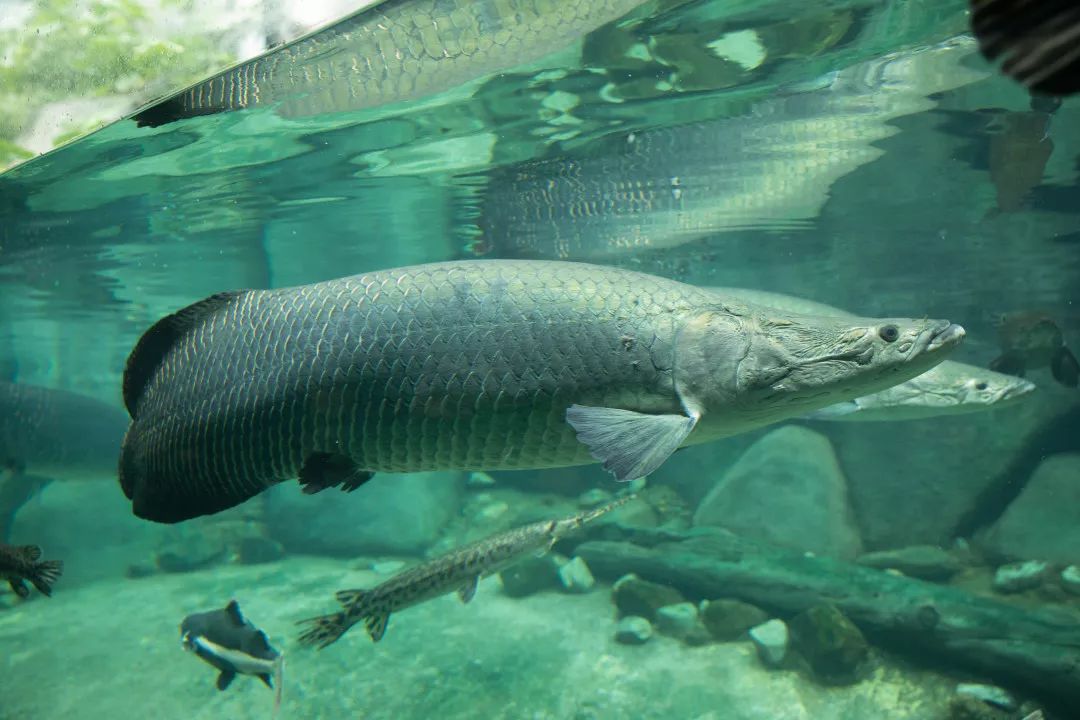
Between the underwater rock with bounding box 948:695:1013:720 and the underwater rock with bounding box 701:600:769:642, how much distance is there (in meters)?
2.20

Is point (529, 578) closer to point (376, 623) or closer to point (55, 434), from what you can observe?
point (376, 623)

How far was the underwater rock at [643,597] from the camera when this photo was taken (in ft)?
26.0

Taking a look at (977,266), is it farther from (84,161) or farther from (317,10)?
(84,161)

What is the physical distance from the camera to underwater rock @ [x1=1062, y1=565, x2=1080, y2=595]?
24.4 ft

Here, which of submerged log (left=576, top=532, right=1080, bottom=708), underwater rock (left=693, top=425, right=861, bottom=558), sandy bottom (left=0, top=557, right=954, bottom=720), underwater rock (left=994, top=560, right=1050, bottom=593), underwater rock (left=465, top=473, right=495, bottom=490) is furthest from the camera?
underwater rock (left=465, top=473, right=495, bottom=490)

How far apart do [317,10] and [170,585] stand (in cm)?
1041

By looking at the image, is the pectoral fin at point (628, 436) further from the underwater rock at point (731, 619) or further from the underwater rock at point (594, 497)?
the underwater rock at point (594, 497)

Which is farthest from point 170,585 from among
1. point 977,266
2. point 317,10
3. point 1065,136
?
point 977,266

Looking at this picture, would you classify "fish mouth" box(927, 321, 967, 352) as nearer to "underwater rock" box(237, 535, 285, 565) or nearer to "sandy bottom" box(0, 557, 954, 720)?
"sandy bottom" box(0, 557, 954, 720)

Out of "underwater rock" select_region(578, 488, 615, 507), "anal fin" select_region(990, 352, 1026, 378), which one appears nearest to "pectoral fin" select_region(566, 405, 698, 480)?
"anal fin" select_region(990, 352, 1026, 378)

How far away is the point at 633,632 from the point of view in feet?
24.2

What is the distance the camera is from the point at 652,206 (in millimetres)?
14102

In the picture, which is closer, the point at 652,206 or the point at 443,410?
the point at 443,410

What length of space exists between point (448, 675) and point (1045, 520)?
840 centimetres
